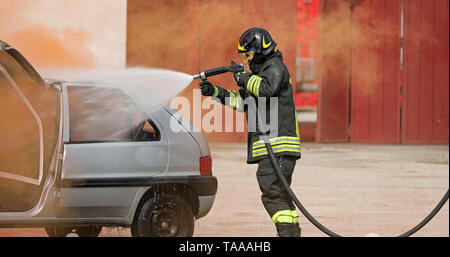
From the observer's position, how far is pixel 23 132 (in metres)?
5.91

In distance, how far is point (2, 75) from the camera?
5.73m

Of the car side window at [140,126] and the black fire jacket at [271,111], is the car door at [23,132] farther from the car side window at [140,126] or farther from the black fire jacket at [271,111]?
the black fire jacket at [271,111]

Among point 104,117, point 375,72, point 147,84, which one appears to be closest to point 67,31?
point 147,84

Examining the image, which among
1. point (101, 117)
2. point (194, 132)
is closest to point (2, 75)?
point (101, 117)

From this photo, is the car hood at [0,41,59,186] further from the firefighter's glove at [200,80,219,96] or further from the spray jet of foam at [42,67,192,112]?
the firefighter's glove at [200,80,219,96]

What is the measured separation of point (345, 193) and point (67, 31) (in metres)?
6.56

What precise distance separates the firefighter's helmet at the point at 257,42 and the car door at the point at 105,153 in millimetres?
909

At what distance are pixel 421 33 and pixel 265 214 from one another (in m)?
11.3

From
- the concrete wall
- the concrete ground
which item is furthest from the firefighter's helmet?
the concrete wall

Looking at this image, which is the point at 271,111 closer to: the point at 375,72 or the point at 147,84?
the point at 147,84

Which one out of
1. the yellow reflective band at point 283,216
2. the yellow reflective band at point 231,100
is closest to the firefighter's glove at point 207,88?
the yellow reflective band at point 231,100

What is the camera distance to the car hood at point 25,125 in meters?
5.54

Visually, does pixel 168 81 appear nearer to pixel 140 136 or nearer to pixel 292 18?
pixel 140 136
